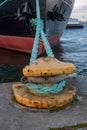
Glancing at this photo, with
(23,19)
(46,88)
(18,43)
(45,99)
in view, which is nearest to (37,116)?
(45,99)

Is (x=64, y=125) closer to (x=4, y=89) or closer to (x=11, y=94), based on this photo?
(x=11, y=94)

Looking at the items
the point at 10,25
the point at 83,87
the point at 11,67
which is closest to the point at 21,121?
the point at 83,87

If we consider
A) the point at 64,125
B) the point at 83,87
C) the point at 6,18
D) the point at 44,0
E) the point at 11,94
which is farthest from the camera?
the point at 6,18

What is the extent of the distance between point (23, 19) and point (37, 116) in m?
6.24

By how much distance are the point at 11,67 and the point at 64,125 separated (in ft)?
21.3

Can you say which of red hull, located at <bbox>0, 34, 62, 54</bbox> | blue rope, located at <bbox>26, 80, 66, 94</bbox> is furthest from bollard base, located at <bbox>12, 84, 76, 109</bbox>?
red hull, located at <bbox>0, 34, 62, 54</bbox>

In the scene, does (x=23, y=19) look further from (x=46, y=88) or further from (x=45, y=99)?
(x=45, y=99)

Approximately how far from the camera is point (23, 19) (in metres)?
9.12

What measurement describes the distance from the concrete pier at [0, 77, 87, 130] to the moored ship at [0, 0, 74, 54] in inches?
215

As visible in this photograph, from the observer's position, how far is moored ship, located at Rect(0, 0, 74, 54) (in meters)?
9.14

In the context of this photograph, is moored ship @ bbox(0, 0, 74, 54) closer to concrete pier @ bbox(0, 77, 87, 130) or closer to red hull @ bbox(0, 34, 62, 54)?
red hull @ bbox(0, 34, 62, 54)

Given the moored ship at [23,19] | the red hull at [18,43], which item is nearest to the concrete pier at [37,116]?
the moored ship at [23,19]

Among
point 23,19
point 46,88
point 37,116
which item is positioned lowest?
point 23,19

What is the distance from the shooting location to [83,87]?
4.46 m
